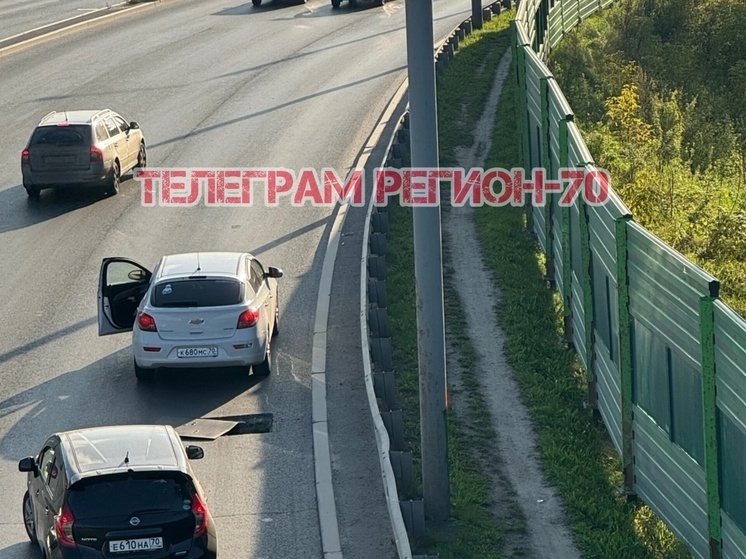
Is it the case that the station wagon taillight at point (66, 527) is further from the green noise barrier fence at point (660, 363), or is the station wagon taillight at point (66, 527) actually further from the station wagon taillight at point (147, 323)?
the station wagon taillight at point (147, 323)

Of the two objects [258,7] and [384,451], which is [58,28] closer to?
[258,7]

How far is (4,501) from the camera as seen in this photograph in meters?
14.0

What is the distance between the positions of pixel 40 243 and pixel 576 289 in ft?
36.9

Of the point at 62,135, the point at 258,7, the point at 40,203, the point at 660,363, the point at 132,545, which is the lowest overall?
the point at 132,545

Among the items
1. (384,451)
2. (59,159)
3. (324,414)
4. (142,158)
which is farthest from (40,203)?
(384,451)

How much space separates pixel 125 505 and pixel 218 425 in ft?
15.6

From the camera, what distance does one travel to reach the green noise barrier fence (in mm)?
9594

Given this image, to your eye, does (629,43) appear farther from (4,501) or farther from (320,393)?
(4,501)

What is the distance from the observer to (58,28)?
4478 centimetres

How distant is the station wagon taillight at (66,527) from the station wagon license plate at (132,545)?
13.1 inches

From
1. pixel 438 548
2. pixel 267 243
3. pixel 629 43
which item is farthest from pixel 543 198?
pixel 629 43

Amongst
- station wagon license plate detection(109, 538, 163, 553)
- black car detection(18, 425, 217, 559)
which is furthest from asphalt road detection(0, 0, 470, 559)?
station wagon license plate detection(109, 538, 163, 553)

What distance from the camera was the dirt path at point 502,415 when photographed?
1234cm

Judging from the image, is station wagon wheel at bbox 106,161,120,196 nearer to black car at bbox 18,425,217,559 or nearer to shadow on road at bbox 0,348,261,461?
shadow on road at bbox 0,348,261,461
